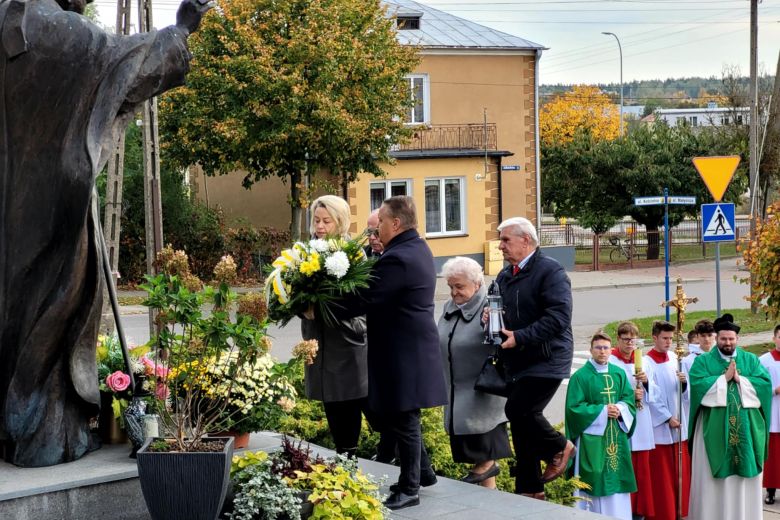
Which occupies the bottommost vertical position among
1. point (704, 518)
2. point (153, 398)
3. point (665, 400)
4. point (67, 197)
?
point (704, 518)

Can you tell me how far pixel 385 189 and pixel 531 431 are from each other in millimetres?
27409

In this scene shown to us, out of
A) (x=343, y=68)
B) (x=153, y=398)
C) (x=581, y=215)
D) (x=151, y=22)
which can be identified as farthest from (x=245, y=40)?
(x=153, y=398)

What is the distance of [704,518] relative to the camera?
9.53 metres

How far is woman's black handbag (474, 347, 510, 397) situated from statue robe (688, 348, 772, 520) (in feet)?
8.79

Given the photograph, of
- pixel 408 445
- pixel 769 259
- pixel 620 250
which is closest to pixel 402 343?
pixel 408 445

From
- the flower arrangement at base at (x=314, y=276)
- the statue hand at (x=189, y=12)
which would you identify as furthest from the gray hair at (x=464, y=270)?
the statue hand at (x=189, y=12)

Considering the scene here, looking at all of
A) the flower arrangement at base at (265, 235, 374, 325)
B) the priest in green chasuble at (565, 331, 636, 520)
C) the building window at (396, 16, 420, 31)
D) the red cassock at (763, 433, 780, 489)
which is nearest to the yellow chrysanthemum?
the flower arrangement at base at (265, 235, 374, 325)

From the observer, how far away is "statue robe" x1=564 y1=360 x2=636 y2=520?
8.62 m

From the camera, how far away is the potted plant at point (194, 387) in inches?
218

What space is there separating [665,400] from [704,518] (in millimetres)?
992

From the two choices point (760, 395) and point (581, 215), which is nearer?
point (760, 395)

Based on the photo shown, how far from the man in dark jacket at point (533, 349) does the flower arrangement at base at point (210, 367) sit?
1550 mm

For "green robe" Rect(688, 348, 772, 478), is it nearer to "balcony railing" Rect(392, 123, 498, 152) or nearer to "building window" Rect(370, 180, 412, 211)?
"building window" Rect(370, 180, 412, 211)

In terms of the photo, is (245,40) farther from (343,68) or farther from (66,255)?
(66,255)
